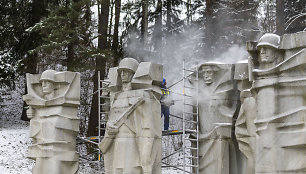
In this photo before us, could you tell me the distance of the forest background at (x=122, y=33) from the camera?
735 inches

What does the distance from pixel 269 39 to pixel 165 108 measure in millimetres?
4900

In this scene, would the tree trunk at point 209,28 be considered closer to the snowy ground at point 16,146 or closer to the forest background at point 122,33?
the forest background at point 122,33

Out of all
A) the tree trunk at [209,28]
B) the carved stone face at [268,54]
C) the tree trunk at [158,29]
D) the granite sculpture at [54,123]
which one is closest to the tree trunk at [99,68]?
the tree trunk at [209,28]

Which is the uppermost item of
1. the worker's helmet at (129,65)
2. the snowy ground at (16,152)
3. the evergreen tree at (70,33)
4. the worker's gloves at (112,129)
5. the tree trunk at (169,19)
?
the tree trunk at (169,19)

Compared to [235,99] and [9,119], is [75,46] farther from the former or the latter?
[235,99]

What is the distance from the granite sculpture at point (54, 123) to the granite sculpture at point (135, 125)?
1.34 m

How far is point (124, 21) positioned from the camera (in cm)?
2352

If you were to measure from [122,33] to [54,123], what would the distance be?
10.5 metres

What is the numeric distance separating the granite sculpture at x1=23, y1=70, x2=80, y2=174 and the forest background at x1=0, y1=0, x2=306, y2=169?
4.66 meters

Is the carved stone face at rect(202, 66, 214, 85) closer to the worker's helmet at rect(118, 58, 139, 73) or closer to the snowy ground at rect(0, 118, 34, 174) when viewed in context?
the worker's helmet at rect(118, 58, 139, 73)

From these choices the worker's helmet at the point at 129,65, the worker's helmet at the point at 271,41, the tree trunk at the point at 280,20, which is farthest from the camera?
the tree trunk at the point at 280,20

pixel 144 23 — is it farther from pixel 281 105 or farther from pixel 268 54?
pixel 281 105

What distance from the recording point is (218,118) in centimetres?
1276

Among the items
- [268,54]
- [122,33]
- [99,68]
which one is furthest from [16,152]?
[268,54]
